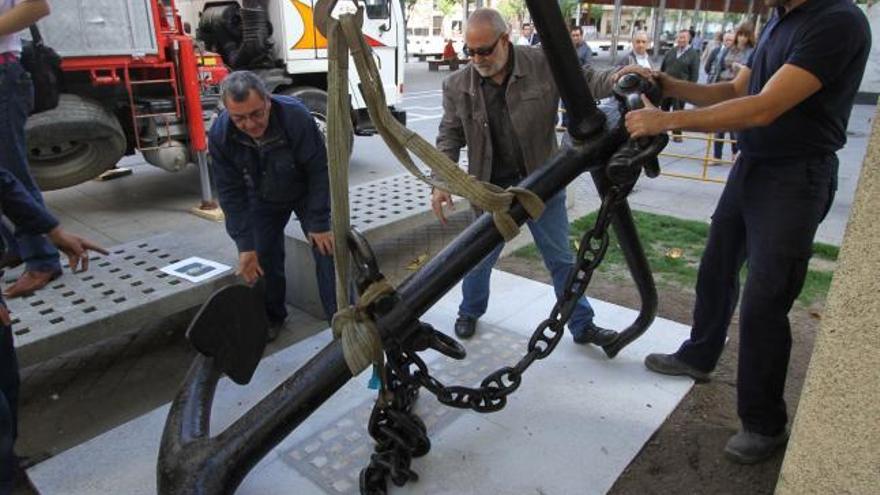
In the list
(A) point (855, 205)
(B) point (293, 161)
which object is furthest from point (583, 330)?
(A) point (855, 205)

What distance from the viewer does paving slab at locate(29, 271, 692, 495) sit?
2.27m

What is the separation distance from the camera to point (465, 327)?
3279 mm

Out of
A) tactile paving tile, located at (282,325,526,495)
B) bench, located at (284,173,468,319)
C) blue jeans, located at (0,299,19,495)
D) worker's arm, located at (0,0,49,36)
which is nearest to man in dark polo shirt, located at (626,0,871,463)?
tactile paving tile, located at (282,325,526,495)

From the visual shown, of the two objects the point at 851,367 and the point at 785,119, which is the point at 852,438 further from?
the point at 785,119

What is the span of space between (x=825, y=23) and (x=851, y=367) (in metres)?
1.09

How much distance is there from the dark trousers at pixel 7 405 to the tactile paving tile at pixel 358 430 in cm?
89

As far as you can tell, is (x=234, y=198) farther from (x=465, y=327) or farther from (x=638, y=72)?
(x=638, y=72)

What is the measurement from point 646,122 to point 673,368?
62.6 inches

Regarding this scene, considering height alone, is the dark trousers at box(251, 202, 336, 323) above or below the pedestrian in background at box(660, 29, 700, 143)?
below

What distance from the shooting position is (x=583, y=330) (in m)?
3.12

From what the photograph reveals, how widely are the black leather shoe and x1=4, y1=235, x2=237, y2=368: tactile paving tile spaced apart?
1.21 m

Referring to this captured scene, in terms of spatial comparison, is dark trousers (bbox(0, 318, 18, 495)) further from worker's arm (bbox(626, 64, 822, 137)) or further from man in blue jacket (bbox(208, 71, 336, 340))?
worker's arm (bbox(626, 64, 822, 137))

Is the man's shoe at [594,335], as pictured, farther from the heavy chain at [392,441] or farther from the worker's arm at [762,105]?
the worker's arm at [762,105]

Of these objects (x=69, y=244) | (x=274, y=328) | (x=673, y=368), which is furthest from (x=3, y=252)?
(x=673, y=368)
